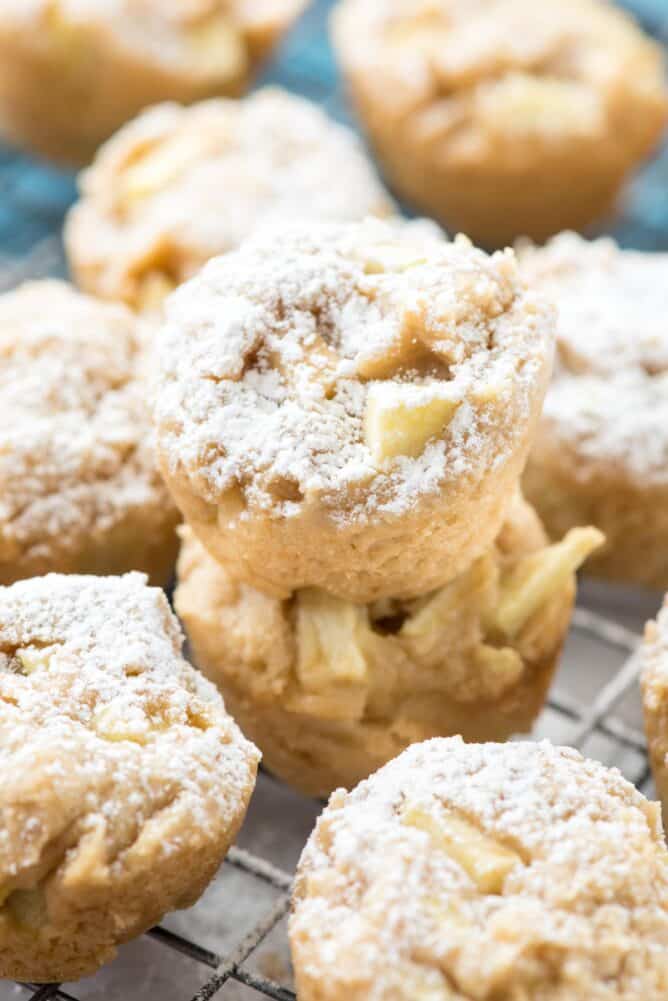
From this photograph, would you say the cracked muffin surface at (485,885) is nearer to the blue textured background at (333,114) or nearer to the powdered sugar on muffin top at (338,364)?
the powdered sugar on muffin top at (338,364)

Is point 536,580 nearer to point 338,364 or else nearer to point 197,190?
point 338,364

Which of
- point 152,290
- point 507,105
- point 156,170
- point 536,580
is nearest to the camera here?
point 536,580

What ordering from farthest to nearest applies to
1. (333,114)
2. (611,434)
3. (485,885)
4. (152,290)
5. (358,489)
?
(333,114)
(152,290)
(611,434)
(358,489)
(485,885)

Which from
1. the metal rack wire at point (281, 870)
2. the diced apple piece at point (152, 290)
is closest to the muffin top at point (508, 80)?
the diced apple piece at point (152, 290)

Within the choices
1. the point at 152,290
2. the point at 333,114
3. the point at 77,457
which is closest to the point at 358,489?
the point at 77,457

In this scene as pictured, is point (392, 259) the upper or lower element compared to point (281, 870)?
upper

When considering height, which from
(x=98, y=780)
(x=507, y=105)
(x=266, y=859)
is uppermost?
(x=507, y=105)
